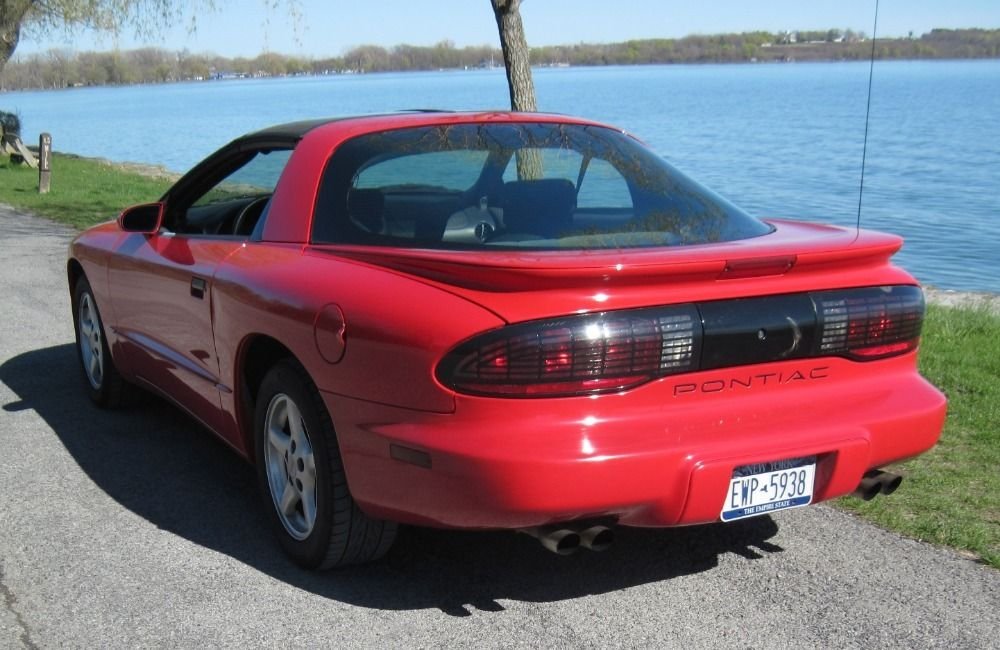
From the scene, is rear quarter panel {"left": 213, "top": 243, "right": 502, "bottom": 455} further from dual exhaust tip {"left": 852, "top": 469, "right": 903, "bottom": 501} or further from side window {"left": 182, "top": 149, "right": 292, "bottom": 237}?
dual exhaust tip {"left": 852, "top": 469, "right": 903, "bottom": 501}

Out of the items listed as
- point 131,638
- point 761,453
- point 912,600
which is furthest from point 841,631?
point 131,638

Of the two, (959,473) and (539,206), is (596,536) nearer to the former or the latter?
(539,206)

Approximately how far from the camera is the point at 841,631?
3.60 meters

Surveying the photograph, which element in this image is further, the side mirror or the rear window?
the side mirror

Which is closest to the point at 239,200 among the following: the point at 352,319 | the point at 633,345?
the point at 352,319

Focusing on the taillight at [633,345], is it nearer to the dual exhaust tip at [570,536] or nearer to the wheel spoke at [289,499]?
the dual exhaust tip at [570,536]

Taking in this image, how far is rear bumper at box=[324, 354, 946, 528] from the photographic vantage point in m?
3.33

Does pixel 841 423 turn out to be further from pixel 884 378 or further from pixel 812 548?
pixel 812 548

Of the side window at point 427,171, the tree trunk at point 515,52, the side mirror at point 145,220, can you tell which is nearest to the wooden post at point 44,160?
the tree trunk at point 515,52

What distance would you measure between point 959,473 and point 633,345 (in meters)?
2.40

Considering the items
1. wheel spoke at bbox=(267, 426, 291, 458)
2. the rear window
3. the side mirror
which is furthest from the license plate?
the side mirror

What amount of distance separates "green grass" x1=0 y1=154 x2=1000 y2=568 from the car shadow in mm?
570

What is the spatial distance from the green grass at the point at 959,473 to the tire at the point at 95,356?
139 inches

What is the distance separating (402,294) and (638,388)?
745mm
